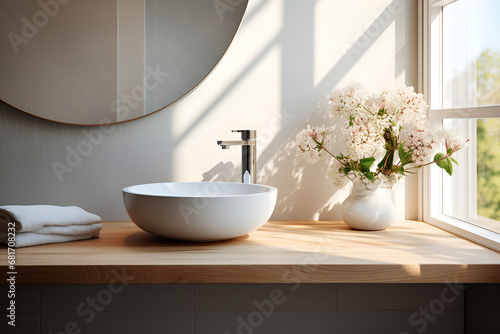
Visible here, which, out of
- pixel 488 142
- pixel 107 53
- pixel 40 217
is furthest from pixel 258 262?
pixel 107 53

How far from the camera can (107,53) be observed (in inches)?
63.8

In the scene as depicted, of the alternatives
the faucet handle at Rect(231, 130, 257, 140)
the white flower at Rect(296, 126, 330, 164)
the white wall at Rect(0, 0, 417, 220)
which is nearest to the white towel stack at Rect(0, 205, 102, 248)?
the white wall at Rect(0, 0, 417, 220)

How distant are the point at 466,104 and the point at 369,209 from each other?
1.62 ft

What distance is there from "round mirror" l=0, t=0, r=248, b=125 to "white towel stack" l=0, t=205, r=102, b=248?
0.42 m

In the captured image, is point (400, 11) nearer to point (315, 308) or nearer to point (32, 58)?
point (315, 308)

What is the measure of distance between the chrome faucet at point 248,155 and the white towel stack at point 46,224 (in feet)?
1.63

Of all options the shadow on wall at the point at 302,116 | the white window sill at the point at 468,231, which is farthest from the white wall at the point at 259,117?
the white window sill at the point at 468,231

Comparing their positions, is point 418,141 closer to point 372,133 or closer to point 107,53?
point 372,133

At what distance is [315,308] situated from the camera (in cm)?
163

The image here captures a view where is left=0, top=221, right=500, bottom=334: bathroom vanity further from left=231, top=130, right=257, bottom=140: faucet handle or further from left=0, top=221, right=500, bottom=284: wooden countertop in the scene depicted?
left=231, top=130, right=257, bottom=140: faucet handle

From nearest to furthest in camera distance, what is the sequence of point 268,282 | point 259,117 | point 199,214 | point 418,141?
point 268,282
point 199,214
point 418,141
point 259,117

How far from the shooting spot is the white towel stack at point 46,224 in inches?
48.2

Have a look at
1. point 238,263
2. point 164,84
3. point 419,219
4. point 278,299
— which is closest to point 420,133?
point 419,219

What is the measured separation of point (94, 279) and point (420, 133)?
97 centimetres
